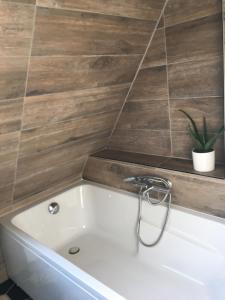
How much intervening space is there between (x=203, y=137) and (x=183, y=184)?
0.34 m

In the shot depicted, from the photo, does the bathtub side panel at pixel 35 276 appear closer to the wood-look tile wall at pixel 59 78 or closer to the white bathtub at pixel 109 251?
the white bathtub at pixel 109 251

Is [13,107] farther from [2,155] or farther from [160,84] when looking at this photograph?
[160,84]

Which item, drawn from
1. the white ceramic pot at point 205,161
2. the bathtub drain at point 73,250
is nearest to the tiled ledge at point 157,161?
the white ceramic pot at point 205,161

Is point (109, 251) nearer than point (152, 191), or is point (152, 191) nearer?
point (152, 191)

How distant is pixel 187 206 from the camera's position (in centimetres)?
192

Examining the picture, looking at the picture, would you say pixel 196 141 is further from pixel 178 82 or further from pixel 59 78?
pixel 59 78

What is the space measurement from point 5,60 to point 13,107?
0.30 metres

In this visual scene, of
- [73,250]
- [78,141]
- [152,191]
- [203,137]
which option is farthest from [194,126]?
[73,250]

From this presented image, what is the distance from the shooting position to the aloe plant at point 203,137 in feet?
6.09

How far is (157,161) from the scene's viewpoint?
2.22 m

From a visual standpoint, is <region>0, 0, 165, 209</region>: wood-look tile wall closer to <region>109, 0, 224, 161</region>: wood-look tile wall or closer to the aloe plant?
<region>109, 0, 224, 161</region>: wood-look tile wall

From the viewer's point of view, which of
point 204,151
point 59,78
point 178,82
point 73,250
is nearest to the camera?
point 59,78

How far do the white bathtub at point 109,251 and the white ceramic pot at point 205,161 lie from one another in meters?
0.31

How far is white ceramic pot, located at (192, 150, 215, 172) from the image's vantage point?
6.13 feet
